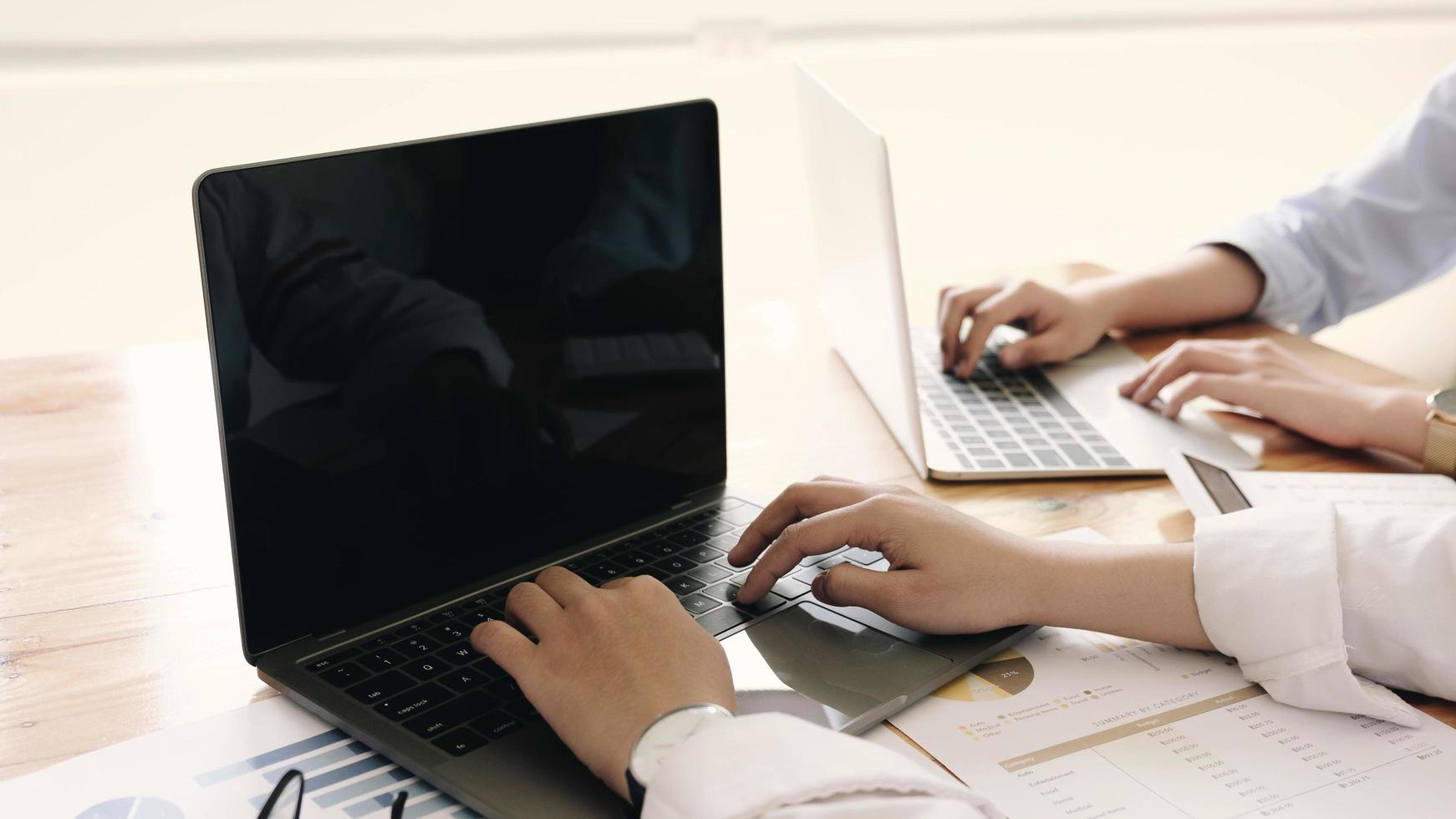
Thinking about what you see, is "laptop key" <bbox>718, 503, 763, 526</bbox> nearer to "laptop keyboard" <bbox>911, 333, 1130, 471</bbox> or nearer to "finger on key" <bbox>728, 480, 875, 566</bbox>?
"finger on key" <bbox>728, 480, 875, 566</bbox>

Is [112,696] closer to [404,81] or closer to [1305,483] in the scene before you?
[1305,483]

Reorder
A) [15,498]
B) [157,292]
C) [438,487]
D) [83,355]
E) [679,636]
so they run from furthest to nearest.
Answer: [157,292], [83,355], [15,498], [438,487], [679,636]

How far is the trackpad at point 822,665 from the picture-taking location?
58cm

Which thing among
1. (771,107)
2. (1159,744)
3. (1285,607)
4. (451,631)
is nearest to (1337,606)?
(1285,607)

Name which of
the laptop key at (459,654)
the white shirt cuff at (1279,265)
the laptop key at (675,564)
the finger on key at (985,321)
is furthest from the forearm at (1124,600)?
the white shirt cuff at (1279,265)

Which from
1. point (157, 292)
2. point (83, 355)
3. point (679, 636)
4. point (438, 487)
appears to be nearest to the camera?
point (679, 636)

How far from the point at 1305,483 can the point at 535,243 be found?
2.03 feet

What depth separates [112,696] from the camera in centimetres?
61

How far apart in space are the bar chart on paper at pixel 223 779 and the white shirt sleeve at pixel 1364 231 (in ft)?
3.54

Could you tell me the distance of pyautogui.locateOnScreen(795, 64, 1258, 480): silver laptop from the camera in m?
0.89

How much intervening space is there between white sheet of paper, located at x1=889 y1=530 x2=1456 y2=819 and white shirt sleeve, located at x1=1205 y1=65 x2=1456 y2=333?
75 cm

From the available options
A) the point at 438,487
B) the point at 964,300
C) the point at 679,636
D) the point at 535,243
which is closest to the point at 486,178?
the point at 535,243

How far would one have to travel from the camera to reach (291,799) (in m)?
0.52

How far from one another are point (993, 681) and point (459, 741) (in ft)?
0.95
